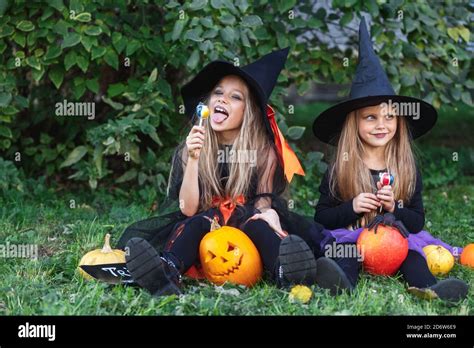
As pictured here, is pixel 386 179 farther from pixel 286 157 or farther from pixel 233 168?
pixel 233 168

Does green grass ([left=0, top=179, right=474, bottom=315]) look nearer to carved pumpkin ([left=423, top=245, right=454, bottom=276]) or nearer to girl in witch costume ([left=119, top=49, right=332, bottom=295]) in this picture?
carved pumpkin ([left=423, top=245, right=454, bottom=276])

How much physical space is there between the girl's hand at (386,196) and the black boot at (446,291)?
0.52 m

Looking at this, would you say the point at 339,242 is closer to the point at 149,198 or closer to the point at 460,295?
the point at 460,295

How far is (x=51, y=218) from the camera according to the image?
4934 millimetres

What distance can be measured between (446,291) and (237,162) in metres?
1.19

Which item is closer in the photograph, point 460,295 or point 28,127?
point 460,295

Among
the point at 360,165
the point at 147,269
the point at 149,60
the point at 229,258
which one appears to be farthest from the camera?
the point at 149,60

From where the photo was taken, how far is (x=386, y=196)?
12.8 feet

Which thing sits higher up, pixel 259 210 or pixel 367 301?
pixel 259 210

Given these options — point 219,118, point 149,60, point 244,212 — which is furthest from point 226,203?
point 149,60

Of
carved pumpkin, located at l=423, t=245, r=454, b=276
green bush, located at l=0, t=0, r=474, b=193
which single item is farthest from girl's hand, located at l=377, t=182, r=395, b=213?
green bush, located at l=0, t=0, r=474, b=193

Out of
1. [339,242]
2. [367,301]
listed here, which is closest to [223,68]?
[339,242]

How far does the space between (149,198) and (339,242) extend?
1.83 m
